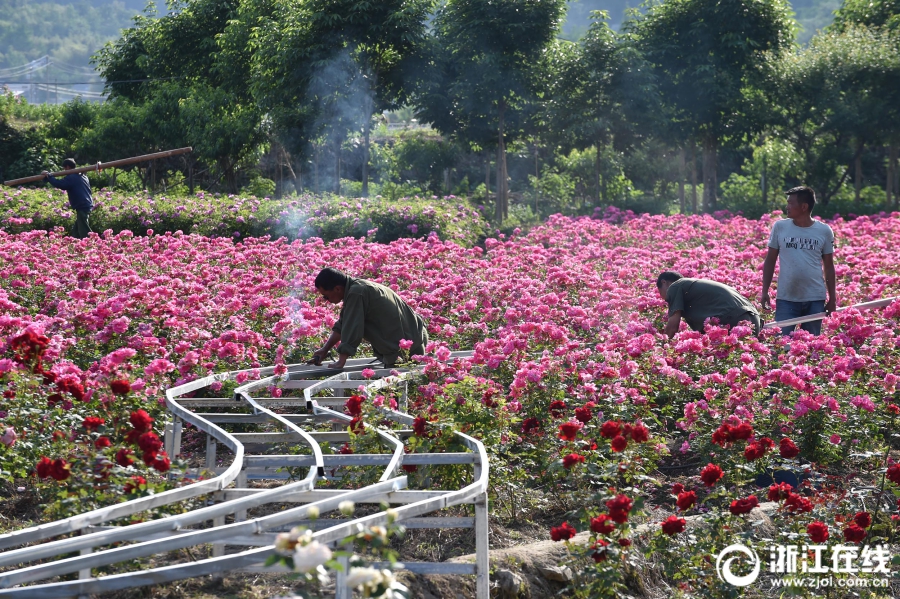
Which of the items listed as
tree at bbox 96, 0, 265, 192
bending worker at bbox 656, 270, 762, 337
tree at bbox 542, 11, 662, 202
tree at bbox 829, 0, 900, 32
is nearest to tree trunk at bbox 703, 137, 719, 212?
tree at bbox 542, 11, 662, 202

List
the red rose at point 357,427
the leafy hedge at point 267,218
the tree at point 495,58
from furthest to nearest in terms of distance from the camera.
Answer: the tree at point 495,58 < the leafy hedge at point 267,218 < the red rose at point 357,427

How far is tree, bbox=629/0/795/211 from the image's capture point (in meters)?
19.6

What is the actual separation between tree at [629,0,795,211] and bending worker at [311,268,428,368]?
48.3ft

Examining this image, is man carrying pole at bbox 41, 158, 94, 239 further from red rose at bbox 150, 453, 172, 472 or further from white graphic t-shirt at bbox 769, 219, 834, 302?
red rose at bbox 150, 453, 172, 472

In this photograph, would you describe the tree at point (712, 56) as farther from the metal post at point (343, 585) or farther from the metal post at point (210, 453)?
the metal post at point (343, 585)

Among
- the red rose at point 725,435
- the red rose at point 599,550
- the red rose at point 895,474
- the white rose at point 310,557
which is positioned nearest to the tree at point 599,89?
the red rose at point 725,435

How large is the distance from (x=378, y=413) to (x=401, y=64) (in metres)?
17.1

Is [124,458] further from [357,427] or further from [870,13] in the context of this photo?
[870,13]

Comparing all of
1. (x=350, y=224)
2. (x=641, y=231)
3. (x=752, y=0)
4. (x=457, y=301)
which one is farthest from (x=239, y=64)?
(x=457, y=301)

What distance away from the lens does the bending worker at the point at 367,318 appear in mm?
5602

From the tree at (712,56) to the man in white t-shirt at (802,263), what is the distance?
13209 millimetres

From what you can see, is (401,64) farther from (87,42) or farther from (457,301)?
(87,42)

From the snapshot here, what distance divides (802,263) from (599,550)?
3.81 meters
